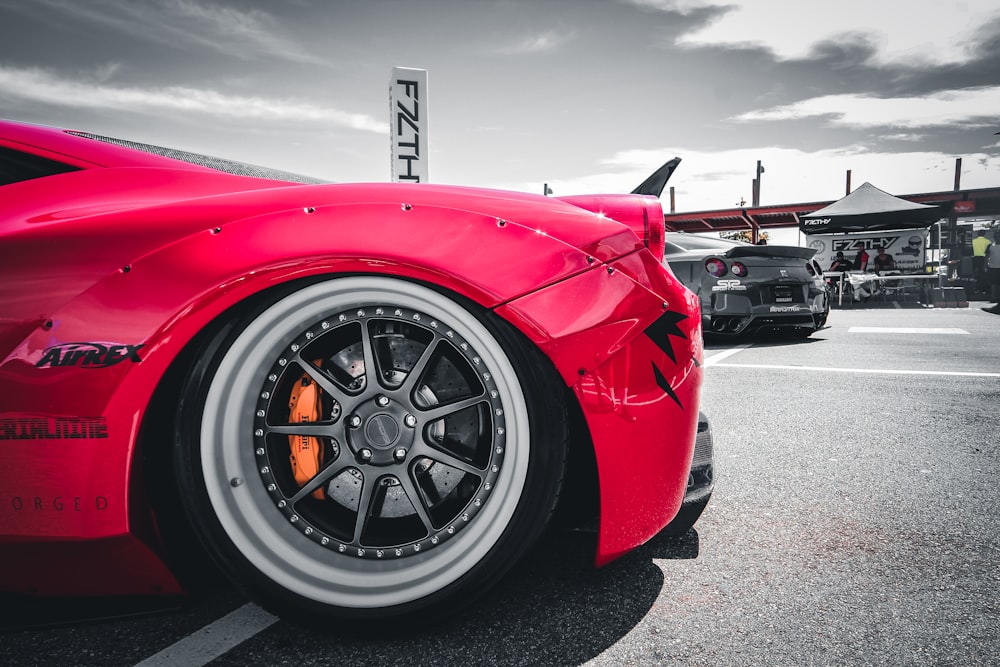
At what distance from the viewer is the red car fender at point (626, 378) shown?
1.34 metres

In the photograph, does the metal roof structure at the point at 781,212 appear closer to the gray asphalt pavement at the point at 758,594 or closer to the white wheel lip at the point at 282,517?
the gray asphalt pavement at the point at 758,594

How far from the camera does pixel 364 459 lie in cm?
146

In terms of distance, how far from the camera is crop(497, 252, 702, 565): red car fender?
134cm

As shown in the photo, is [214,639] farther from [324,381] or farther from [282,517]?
[324,381]

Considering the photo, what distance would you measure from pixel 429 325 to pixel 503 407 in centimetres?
24

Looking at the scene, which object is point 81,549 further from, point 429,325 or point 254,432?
point 429,325

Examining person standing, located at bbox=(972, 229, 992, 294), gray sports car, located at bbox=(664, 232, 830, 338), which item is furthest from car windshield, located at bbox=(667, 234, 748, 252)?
person standing, located at bbox=(972, 229, 992, 294)

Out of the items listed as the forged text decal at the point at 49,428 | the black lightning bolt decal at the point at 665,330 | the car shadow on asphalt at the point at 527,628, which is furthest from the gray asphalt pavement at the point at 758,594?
the black lightning bolt decal at the point at 665,330

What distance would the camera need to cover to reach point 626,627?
138cm

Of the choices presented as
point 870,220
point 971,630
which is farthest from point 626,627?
point 870,220

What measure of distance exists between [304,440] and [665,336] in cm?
86

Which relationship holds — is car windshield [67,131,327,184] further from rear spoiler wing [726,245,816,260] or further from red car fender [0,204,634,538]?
rear spoiler wing [726,245,816,260]

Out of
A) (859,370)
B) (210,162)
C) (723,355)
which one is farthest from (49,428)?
(723,355)

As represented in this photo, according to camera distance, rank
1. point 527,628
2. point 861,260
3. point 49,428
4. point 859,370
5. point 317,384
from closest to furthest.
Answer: point 49,428 < point 527,628 < point 317,384 < point 859,370 < point 861,260
